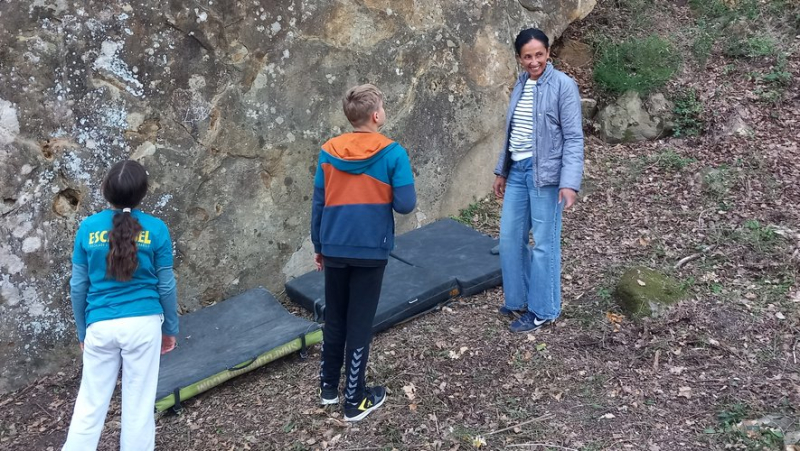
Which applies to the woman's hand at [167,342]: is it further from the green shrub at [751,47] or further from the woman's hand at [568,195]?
the green shrub at [751,47]

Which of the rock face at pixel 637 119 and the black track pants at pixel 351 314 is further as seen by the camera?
the rock face at pixel 637 119

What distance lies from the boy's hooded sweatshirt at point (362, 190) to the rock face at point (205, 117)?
1.63 metres

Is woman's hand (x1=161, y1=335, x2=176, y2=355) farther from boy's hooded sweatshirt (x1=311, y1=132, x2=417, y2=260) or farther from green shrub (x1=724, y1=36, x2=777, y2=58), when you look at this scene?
green shrub (x1=724, y1=36, x2=777, y2=58)

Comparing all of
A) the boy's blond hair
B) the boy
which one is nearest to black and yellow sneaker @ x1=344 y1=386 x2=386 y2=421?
the boy

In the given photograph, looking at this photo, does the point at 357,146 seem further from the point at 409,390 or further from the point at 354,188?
the point at 409,390

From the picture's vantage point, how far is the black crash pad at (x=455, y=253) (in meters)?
4.68

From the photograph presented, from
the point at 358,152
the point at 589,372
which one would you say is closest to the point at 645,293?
the point at 589,372

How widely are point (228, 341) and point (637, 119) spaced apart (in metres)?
4.64

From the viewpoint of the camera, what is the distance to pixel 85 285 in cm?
276

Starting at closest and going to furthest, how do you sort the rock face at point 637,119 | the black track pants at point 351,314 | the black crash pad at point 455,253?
1. the black track pants at point 351,314
2. the black crash pad at point 455,253
3. the rock face at point 637,119

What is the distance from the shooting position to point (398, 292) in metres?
4.43

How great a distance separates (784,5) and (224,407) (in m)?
7.37

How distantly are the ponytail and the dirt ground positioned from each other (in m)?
1.21

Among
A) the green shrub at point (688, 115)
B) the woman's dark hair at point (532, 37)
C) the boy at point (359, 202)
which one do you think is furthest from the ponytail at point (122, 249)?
the green shrub at point (688, 115)
